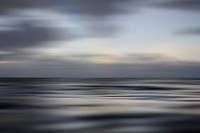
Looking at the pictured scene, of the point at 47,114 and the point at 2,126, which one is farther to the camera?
the point at 47,114

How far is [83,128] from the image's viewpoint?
47.5 feet

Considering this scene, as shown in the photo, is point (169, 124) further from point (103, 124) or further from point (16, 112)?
point (16, 112)

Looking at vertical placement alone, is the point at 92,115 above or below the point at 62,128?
above

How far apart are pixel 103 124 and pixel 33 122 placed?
9.51 feet

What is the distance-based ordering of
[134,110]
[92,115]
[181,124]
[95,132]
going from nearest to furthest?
[95,132] < [181,124] < [92,115] < [134,110]

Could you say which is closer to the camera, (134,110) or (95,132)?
(95,132)

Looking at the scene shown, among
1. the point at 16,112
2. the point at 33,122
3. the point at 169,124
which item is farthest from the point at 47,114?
the point at 169,124

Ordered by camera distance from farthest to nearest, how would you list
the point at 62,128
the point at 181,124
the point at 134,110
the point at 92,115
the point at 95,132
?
the point at 134,110 < the point at 92,115 < the point at 181,124 < the point at 62,128 < the point at 95,132

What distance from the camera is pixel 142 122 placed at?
1664 centimetres

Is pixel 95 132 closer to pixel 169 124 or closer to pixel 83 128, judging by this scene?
pixel 83 128

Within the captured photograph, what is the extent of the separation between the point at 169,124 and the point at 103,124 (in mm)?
2603

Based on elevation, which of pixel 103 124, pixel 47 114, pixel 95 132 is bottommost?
pixel 95 132

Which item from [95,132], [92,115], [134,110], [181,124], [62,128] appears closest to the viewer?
[95,132]

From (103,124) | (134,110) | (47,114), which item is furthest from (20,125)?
(134,110)
